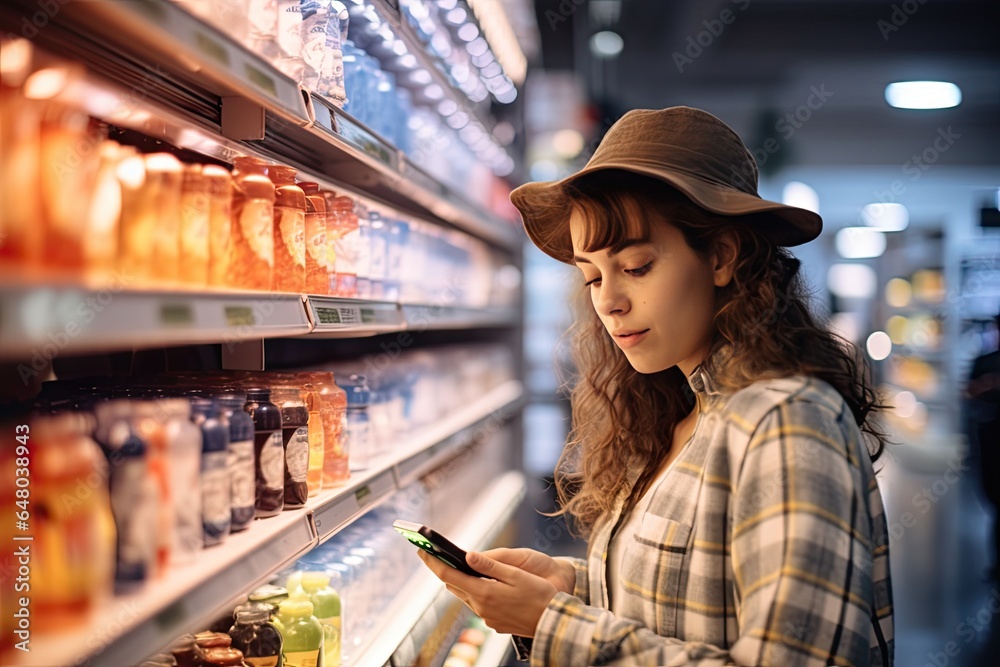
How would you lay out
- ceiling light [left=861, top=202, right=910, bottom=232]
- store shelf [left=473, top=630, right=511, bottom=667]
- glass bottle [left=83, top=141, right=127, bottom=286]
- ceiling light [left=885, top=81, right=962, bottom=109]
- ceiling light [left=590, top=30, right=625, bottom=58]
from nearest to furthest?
glass bottle [left=83, top=141, right=127, bottom=286] < store shelf [left=473, top=630, right=511, bottom=667] < ceiling light [left=590, top=30, right=625, bottom=58] < ceiling light [left=885, top=81, right=962, bottom=109] < ceiling light [left=861, top=202, right=910, bottom=232]

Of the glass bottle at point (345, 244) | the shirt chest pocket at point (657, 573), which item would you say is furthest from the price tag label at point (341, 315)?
the shirt chest pocket at point (657, 573)

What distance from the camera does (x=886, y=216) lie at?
1091cm

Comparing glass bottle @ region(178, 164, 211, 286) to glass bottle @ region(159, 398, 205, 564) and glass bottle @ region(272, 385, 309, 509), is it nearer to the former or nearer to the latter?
glass bottle @ region(159, 398, 205, 564)

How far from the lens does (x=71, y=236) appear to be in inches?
42.8

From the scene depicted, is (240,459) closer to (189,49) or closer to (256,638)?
(256,638)

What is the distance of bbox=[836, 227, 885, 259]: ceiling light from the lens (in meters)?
12.2

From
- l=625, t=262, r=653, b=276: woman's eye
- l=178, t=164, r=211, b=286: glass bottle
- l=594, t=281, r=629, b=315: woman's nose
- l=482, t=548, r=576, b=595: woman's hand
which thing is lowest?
l=482, t=548, r=576, b=595: woman's hand

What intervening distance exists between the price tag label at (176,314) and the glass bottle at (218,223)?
0.98ft

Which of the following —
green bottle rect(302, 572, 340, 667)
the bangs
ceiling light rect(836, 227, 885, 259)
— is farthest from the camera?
ceiling light rect(836, 227, 885, 259)

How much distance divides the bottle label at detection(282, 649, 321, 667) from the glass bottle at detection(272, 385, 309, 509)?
1.17ft

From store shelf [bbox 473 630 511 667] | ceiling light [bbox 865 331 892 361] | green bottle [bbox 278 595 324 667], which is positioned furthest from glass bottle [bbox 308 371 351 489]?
ceiling light [bbox 865 331 892 361]

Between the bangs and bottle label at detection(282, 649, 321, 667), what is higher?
the bangs

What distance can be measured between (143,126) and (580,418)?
1207mm

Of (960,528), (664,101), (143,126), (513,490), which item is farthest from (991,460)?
(143,126)
